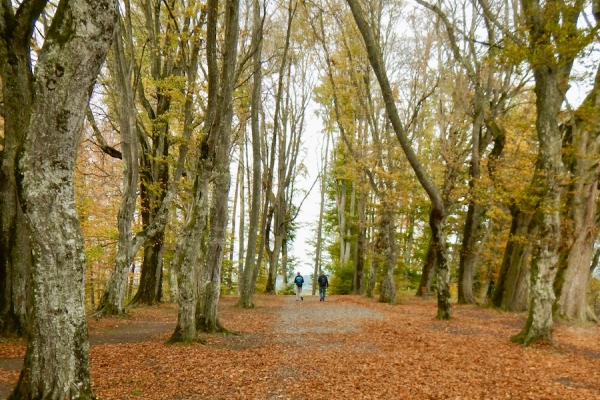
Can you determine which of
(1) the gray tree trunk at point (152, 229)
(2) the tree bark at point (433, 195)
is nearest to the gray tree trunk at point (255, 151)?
(1) the gray tree trunk at point (152, 229)

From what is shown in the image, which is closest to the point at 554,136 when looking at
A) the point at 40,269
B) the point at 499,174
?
the point at 499,174

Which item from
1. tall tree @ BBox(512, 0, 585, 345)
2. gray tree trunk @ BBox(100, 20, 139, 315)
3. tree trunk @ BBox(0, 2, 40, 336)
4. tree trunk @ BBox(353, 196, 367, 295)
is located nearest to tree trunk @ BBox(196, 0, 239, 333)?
tree trunk @ BBox(0, 2, 40, 336)

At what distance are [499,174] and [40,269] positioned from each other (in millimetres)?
15454

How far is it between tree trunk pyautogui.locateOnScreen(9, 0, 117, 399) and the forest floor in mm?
1492

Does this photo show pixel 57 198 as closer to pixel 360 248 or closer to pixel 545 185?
pixel 545 185

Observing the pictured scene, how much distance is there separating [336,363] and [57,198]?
202 inches

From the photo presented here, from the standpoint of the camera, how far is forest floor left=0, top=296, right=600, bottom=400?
5539 millimetres

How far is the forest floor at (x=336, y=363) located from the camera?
5.54 m

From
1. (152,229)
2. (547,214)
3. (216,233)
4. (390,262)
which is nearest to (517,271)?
(390,262)

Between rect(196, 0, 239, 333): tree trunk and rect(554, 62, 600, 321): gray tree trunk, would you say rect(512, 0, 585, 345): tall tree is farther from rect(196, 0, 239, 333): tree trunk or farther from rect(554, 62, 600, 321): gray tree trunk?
rect(196, 0, 239, 333): tree trunk

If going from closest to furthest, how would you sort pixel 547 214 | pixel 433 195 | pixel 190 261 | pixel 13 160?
pixel 13 160, pixel 190 261, pixel 547 214, pixel 433 195

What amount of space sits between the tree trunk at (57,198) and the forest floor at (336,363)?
149 cm

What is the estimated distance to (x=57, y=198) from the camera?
3.91 metres

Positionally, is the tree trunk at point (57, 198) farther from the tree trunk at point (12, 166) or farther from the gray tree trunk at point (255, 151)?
the gray tree trunk at point (255, 151)
